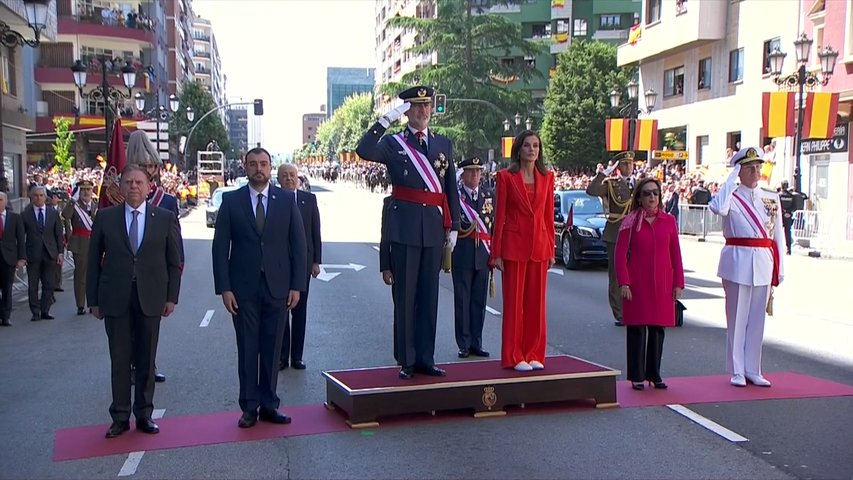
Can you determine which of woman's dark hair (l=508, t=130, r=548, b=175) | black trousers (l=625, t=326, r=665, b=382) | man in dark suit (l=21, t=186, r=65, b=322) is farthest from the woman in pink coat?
man in dark suit (l=21, t=186, r=65, b=322)

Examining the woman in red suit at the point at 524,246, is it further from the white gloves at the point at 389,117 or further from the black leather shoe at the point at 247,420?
the black leather shoe at the point at 247,420

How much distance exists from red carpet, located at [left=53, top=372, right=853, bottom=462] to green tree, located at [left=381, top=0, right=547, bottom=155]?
45247 mm

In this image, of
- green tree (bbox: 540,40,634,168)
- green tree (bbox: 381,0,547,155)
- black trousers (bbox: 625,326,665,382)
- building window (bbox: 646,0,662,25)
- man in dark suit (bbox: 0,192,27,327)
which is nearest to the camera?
black trousers (bbox: 625,326,665,382)

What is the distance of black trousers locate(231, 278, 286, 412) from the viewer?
6555 millimetres

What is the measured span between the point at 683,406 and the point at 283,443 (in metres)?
3.47

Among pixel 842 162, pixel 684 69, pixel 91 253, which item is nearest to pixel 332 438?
pixel 91 253

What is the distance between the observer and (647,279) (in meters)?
A: 7.81

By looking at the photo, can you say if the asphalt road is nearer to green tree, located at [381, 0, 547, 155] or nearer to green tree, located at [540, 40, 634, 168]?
green tree, located at [381, 0, 547, 155]

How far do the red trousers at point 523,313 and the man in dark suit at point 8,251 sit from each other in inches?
334

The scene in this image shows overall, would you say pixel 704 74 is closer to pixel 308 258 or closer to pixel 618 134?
pixel 618 134

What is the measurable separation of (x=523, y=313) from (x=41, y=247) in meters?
8.83

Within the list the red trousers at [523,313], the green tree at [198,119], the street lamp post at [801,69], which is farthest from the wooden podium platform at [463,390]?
the green tree at [198,119]

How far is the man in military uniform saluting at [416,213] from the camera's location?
7039 millimetres

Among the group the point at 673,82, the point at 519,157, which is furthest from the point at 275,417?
the point at 673,82
